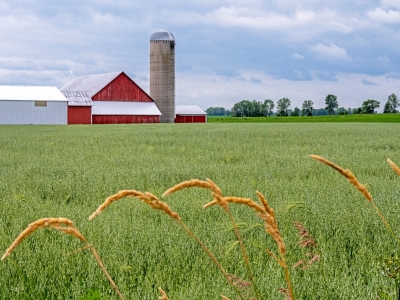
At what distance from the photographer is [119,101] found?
61.6 meters

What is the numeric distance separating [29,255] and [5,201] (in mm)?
2077

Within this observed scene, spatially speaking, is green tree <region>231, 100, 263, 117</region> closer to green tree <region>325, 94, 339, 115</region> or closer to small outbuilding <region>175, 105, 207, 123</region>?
green tree <region>325, 94, 339, 115</region>

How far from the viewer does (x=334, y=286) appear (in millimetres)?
2578

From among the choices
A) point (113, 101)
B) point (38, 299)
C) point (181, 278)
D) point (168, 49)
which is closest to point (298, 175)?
point (181, 278)

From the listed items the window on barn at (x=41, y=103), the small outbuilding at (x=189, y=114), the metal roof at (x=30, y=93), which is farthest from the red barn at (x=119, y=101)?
the small outbuilding at (x=189, y=114)

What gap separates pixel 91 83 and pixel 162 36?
11.4 meters

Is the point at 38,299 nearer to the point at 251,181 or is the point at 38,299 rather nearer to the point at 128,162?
the point at 251,181

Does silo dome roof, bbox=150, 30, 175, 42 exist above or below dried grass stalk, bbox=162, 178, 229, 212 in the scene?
above

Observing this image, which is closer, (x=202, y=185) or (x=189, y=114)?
(x=202, y=185)

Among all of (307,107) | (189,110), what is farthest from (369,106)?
(189,110)

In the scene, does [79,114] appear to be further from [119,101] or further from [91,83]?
[91,83]

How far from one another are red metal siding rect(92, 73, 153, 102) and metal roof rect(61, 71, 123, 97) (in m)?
0.52

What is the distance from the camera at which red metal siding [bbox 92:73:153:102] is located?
6062cm

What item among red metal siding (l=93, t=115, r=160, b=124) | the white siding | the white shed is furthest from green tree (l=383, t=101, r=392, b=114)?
the white siding
